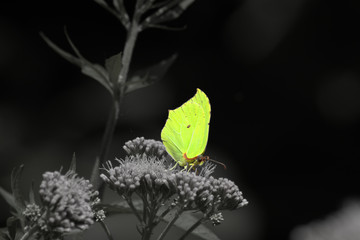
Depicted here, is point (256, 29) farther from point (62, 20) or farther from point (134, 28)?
point (134, 28)

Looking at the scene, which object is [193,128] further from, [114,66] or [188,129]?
[114,66]

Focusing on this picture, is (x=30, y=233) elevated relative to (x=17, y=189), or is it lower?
lower

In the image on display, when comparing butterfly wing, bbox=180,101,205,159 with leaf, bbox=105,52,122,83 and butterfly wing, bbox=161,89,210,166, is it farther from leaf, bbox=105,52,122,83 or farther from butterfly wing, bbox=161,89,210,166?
leaf, bbox=105,52,122,83

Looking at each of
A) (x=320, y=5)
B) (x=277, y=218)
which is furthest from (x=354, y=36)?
(x=277, y=218)

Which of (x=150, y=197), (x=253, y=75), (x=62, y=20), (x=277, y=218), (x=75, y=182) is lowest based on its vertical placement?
(x=277, y=218)

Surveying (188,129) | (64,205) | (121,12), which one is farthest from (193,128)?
(64,205)
